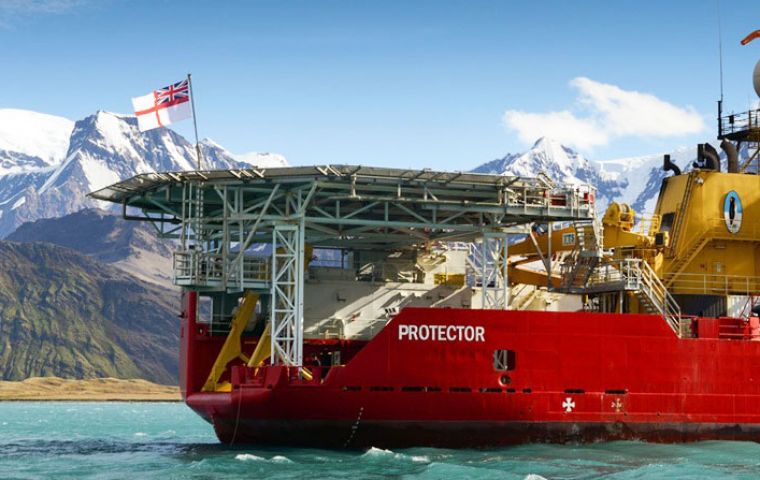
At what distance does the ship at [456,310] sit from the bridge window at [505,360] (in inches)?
2.0

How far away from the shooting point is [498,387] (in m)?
38.2

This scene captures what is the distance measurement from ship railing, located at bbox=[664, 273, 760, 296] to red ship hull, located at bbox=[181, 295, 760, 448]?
250 cm

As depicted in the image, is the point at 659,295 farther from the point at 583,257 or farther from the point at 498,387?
the point at 498,387

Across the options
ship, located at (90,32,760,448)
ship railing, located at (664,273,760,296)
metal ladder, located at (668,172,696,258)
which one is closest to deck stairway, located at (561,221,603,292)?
ship, located at (90,32,760,448)

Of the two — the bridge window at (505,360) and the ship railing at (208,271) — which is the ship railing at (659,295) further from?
the ship railing at (208,271)

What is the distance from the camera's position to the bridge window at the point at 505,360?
38.5 meters

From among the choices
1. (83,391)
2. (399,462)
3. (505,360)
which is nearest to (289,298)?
(399,462)

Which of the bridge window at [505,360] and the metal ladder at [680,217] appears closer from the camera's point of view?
the bridge window at [505,360]

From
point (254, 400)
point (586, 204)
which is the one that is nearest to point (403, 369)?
point (254, 400)

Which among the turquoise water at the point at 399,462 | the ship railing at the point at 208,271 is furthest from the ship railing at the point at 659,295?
the ship railing at the point at 208,271

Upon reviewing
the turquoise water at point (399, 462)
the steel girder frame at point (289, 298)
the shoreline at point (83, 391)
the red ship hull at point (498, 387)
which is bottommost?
the shoreline at point (83, 391)

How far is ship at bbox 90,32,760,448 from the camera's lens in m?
37.6

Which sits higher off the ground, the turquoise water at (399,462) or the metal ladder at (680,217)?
the metal ladder at (680,217)

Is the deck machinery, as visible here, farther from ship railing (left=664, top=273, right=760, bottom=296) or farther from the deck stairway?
ship railing (left=664, top=273, right=760, bottom=296)
